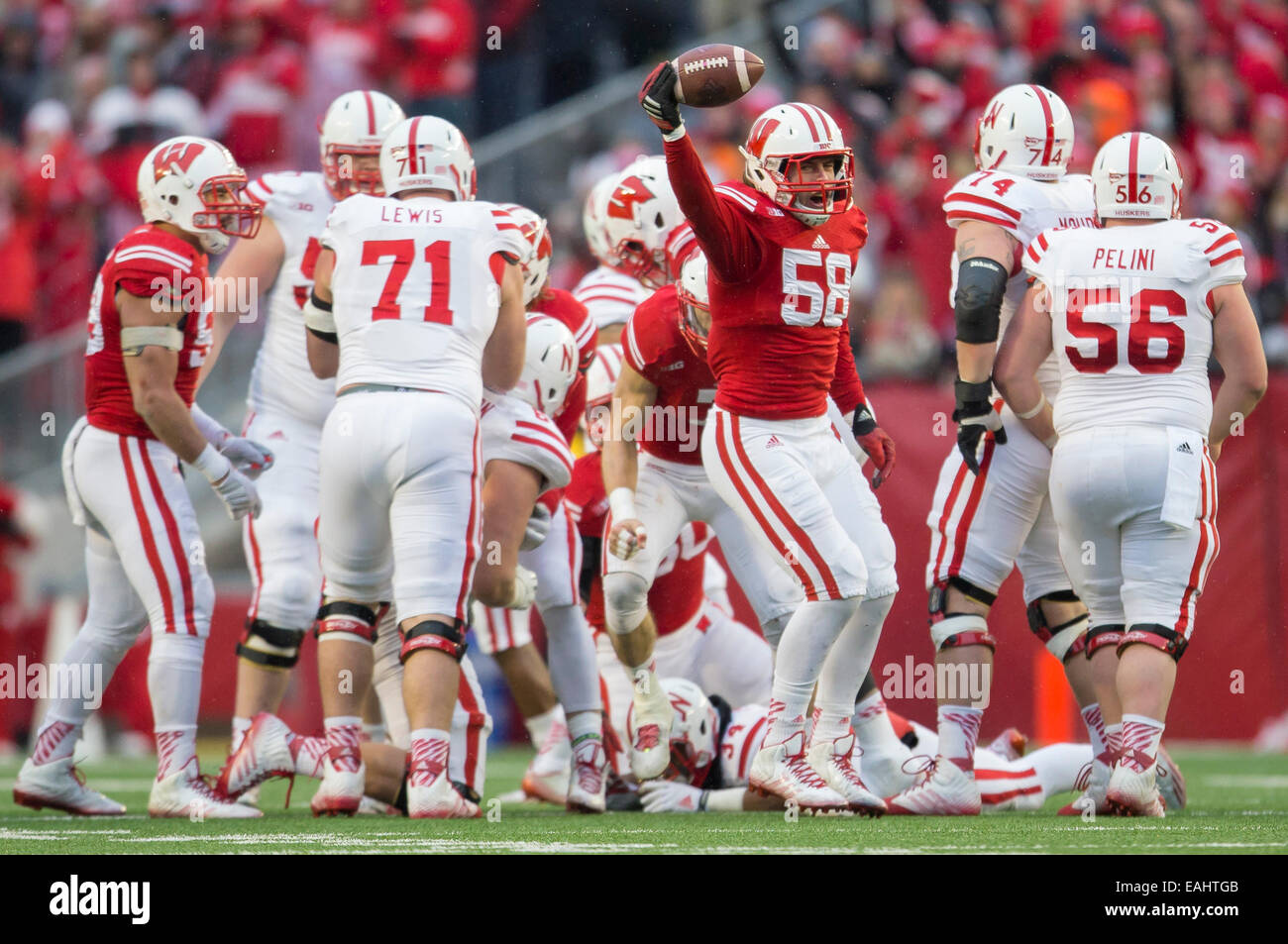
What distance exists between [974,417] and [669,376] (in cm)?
105

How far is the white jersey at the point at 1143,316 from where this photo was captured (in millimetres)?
5477

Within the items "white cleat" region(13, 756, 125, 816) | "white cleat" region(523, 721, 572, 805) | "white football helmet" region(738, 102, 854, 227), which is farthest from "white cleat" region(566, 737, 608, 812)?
"white football helmet" region(738, 102, 854, 227)

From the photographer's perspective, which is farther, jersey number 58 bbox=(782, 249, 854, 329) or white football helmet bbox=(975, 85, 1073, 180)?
white football helmet bbox=(975, 85, 1073, 180)

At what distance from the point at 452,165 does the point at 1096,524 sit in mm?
2228

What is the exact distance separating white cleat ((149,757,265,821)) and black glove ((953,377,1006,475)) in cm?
252

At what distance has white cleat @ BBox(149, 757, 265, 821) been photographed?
5840 millimetres

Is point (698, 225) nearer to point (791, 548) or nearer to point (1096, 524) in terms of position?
point (791, 548)

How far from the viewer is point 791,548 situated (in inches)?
214

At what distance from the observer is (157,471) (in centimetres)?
605

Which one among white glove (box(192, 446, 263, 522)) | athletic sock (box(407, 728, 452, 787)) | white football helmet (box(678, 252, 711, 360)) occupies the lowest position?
athletic sock (box(407, 728, 452, 787))

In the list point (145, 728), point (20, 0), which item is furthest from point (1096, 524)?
point (20, 0)

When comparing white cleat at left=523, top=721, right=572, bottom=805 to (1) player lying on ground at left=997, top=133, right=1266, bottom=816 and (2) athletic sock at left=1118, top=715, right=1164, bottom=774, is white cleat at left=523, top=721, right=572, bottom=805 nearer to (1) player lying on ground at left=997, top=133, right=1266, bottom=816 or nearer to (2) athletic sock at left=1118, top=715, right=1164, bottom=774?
(1) player lying on ground at left=997, top=133, right=1266, bottom=816

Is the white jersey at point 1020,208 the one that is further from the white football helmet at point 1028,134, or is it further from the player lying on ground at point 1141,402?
the player lying on ground at point 1141,402
